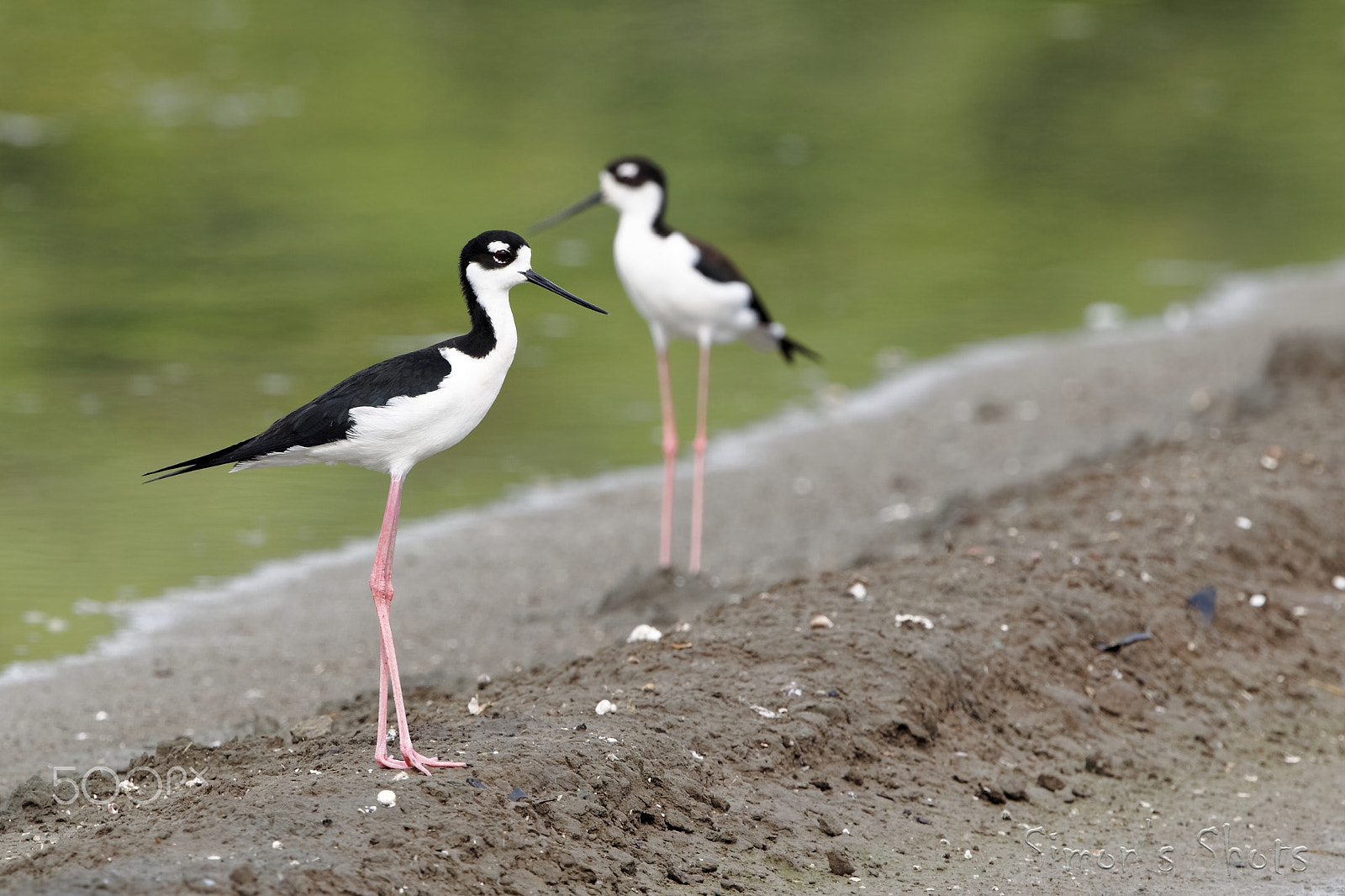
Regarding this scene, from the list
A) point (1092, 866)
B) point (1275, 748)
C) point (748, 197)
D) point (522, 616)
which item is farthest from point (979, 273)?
point (1092, 866)

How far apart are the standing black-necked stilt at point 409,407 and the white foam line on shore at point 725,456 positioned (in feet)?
7.13

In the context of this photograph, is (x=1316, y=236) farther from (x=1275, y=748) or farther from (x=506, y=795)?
(x=506, y=795)

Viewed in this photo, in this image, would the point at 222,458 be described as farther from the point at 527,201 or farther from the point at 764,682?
the point at 527,201

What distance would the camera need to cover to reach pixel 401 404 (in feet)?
13.8

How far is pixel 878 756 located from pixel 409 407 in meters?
1.65

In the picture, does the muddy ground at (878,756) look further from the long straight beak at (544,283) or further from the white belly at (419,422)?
the long straight beak at (544,283)

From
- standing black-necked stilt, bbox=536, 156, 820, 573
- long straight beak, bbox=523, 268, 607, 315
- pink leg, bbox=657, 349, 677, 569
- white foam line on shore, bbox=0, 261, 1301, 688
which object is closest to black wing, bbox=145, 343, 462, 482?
long straight beak, bbox=523, 268, 607, 315

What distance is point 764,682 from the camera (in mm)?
4895

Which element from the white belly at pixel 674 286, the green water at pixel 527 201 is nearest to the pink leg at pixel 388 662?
the green water at pixel 527 201

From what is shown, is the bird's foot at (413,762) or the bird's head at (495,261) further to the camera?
the bird's head at (495,261)

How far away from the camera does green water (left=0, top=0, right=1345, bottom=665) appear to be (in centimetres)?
834

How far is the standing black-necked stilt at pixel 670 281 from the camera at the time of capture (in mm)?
7395

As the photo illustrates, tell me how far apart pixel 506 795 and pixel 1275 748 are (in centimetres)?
248

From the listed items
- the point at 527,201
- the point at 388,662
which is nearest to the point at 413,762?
the point at 388,662
